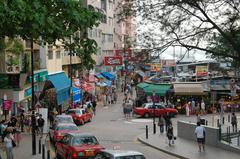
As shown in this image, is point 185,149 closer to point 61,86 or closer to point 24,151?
point 24,151

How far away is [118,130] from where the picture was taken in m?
40.7

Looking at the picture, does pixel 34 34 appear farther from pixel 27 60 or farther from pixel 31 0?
pixel 27 60

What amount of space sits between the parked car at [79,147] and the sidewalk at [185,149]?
5.15 meters

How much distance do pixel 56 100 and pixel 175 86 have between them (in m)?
13.2

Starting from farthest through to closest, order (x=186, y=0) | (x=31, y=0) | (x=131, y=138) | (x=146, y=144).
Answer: (x=131, y=138) → (x=146, y=144) → (x=186, y=0) → (x=31, y=0)

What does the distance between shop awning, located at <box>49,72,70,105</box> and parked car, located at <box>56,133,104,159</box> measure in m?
26.3

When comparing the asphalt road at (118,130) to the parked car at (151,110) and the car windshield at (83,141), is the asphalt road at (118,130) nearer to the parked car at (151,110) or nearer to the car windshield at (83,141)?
the parked car at (151,110)

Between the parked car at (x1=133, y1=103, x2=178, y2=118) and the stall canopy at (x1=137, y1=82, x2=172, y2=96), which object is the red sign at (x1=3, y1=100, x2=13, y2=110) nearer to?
the parked car at (x1=133, y1=103, x2=178, y2=118)

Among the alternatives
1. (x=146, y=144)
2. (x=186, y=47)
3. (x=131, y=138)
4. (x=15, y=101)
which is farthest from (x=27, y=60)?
(x=186, y=47)

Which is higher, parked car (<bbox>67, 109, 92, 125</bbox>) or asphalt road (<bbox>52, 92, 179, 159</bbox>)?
parked car (<bbox>67, 109, 92, 125</bbox>)

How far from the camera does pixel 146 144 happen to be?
105ft

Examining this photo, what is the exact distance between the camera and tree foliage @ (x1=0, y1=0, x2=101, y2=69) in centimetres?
1470

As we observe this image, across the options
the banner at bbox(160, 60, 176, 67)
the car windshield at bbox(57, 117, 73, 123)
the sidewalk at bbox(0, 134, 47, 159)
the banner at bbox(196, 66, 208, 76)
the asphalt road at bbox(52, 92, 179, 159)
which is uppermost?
the banner at bbox(160, 60, 176, 67)

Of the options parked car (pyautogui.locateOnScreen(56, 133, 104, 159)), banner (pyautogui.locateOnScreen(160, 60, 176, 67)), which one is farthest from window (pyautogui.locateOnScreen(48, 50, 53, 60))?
parked car (pyautogui.locateOnScreen(56, 133, 104, 159))
